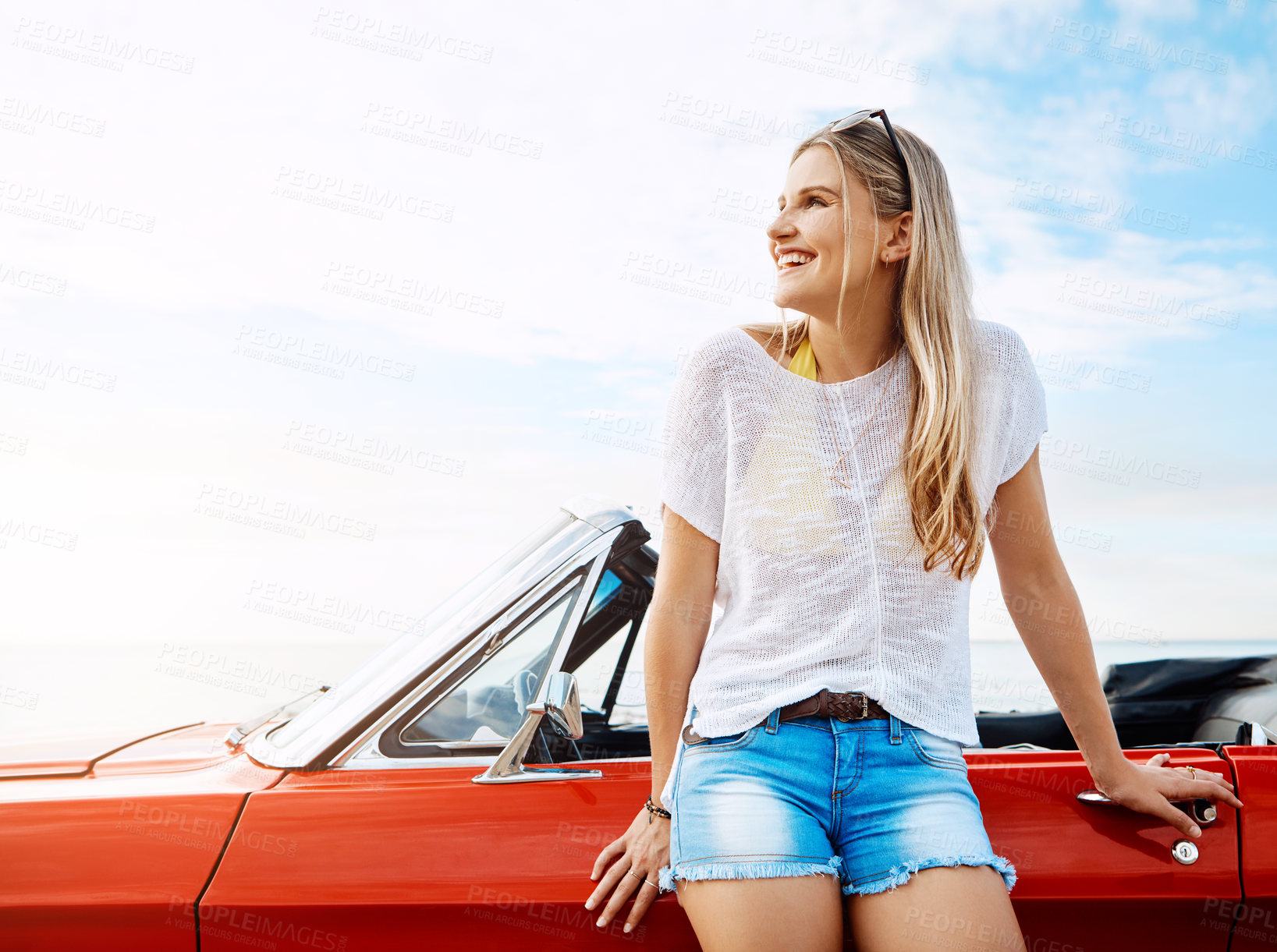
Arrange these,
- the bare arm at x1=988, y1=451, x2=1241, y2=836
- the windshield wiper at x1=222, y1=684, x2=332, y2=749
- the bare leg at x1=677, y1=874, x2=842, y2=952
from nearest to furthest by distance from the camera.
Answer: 1. the bare leg at x1=677, y1=874, x2=842, y2=952
2. the bare arm at x1=988, y1=451, x2=1241, y2=836
3. the windshield wiper at x1=222, y1=684, x2=332, y2=749

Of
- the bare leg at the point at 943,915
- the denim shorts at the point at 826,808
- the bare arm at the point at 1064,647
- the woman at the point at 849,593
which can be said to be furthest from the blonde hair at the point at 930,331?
the bare leg at the point at 943,915

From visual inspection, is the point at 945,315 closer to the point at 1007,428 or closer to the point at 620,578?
the point at 1007,428

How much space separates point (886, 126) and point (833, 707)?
1006 mm

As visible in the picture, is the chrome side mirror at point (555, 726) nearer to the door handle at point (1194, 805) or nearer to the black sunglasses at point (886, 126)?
the door handle at point (1194, 805)

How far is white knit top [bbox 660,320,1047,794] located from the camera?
4.35 feet

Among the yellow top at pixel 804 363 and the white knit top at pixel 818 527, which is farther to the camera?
the yellow top at pixel 804 363

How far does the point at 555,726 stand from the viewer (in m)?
1.66

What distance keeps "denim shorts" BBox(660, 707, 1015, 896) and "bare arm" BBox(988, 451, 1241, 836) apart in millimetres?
352

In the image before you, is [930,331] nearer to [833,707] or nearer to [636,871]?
[833,707]

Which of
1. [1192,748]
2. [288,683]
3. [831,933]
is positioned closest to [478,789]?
[831,933]

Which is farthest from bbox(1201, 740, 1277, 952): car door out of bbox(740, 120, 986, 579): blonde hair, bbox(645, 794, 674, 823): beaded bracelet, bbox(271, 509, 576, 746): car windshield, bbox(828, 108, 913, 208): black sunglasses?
bbox(271, 509, 576, 746): car windshield

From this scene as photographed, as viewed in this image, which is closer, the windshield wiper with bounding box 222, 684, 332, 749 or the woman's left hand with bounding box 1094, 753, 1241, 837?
the woman's left hand with bounding box 1094, 753, 1241, 837

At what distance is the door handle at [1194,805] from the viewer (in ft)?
5.01

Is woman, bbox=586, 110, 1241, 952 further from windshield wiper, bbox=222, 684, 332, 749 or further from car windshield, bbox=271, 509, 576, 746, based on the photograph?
windshield wiper, bbox=222, 684, 332, 749
